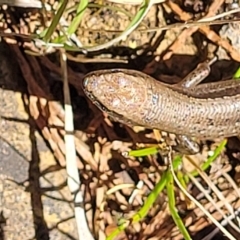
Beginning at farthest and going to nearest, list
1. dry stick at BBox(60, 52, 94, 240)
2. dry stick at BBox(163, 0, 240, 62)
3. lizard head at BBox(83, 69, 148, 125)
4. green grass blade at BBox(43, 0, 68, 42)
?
1. dry stick at BBox(163, 0, 240, 62)
2. dry stick at BBox(60, 52, 94, 240)
3. lizard head at BBox(83, 69, 148, 125)
4. green grass blade at BBox(43, 0, 68, 42)

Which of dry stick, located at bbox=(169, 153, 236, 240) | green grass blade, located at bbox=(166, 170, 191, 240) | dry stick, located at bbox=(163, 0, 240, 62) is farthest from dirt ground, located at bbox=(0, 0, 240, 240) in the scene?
green grass blade, located at bbox=(166, 170, 191, 240)

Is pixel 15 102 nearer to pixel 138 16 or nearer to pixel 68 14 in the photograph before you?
pixel 68 14

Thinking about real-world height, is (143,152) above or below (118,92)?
below

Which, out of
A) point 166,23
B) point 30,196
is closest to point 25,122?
point 30,196

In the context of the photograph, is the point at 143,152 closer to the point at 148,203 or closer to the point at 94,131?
the point at 148,203

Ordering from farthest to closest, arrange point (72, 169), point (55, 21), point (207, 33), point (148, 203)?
1. point (207, 33)
2. point (72, 169)
3. point (148, 203)
4. point (55, 21)

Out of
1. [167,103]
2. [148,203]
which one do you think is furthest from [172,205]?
[167,103]

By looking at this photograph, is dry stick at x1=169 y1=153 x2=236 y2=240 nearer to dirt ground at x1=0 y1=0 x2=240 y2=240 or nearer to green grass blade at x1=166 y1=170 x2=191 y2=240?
green grass blade at x1=166 y1=170 x2=191 y2=240
